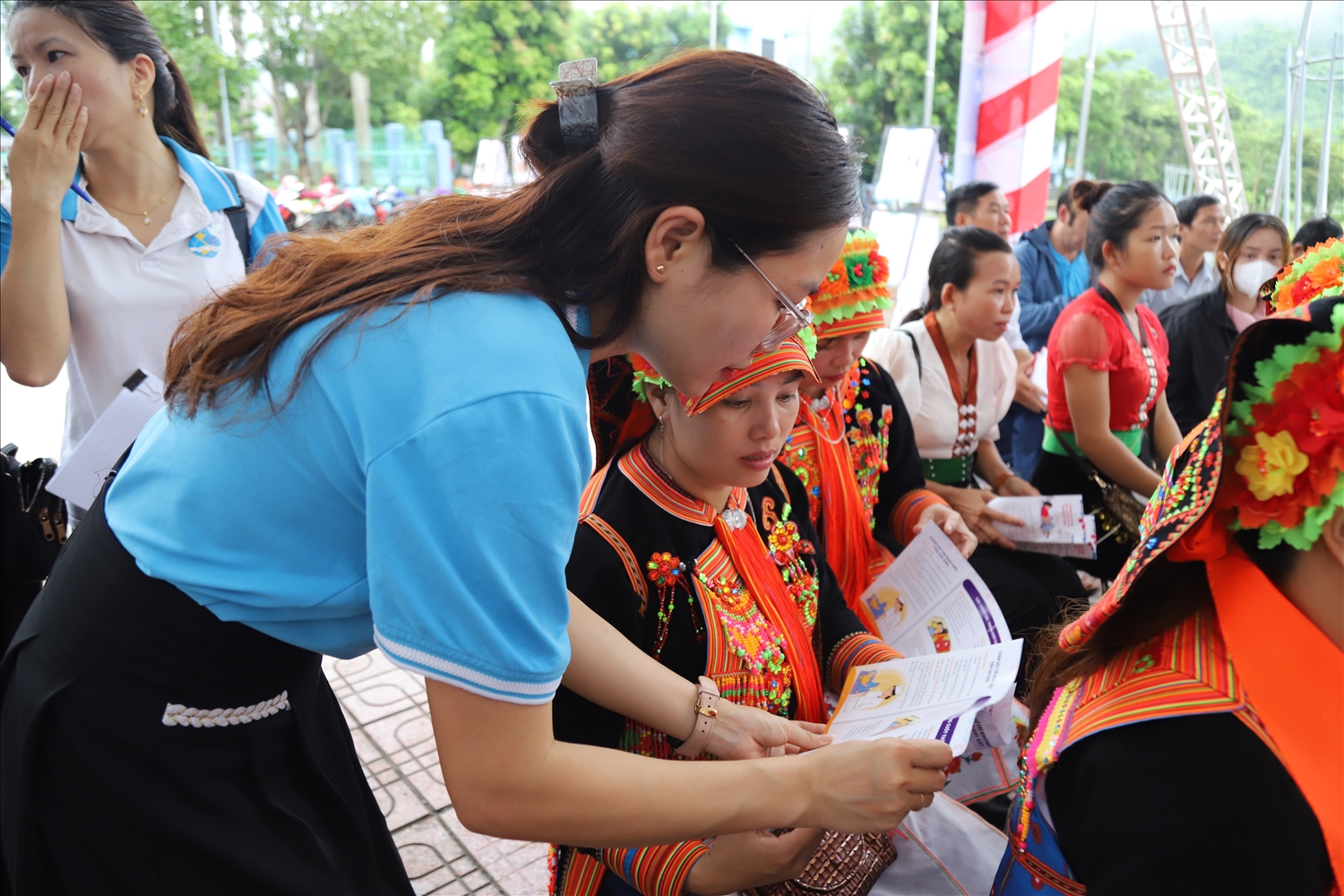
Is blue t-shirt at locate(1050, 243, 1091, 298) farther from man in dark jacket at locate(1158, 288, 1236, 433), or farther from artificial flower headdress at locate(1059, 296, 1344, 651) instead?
artificial flower headdress at locate(1059, 296, 1344, 651)

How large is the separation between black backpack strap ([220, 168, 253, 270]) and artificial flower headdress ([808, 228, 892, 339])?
4.55ft

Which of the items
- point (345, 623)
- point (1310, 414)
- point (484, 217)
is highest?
point (484, 217)

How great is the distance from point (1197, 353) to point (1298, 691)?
142 inches

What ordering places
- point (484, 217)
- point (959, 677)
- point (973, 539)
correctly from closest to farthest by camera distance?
point (484, 217)
point (959, 677)
point (973, 539)

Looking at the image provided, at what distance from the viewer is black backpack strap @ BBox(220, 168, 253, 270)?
7.14ft

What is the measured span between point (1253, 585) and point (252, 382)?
1.06 metres

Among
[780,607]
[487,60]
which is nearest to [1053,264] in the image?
[780,607]

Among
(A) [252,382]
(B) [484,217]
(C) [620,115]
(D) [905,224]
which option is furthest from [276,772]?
(D) [905,224]

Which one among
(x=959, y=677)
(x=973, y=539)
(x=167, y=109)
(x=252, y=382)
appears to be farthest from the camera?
(x=973, y=539)

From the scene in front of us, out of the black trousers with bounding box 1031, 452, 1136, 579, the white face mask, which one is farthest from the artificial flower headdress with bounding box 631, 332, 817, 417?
the white face mask

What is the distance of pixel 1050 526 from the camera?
2.65 m

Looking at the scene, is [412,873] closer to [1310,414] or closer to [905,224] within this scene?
[1310,414]

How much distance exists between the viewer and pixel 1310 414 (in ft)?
3.02

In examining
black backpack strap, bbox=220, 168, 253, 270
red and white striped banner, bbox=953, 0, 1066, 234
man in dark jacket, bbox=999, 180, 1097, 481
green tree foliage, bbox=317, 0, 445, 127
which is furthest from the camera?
green tree foliage, bbox=317, 0, 445, 127
